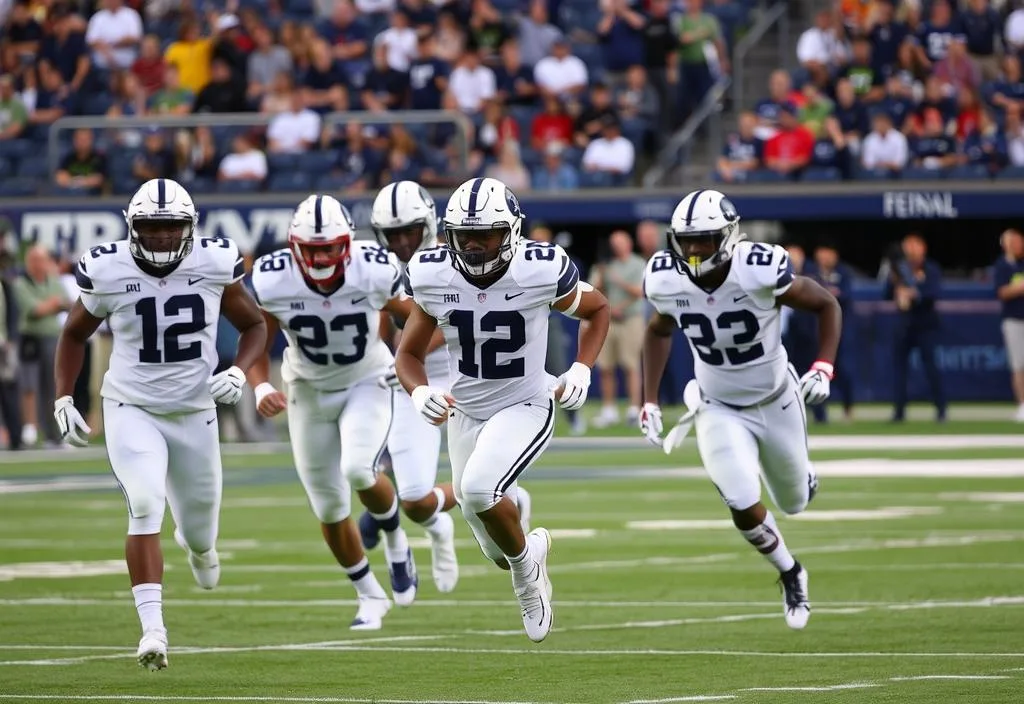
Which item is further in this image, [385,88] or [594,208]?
[385,88]

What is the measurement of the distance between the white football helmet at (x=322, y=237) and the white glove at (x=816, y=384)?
2.08m

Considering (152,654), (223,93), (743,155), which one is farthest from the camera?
(223,93)

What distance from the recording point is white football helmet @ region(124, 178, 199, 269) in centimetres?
808

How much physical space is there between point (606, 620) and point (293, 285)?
2.01m

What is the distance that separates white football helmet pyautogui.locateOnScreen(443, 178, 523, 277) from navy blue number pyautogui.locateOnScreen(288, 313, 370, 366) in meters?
1.42

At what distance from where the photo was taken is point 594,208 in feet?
72.1

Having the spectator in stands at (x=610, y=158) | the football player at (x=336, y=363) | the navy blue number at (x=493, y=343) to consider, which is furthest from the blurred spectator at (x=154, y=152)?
the navy blue number at (x=493, y=343)

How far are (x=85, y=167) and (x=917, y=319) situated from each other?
9.06 meters

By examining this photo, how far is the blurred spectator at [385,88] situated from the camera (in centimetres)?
2333

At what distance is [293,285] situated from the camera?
9.26 meters

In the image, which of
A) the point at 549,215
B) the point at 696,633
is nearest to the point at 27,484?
the point at 549,215

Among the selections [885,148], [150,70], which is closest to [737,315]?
[885,148]

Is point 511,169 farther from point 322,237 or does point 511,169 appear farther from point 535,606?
point 535,606

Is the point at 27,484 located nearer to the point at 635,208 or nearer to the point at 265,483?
the point at 265,483
